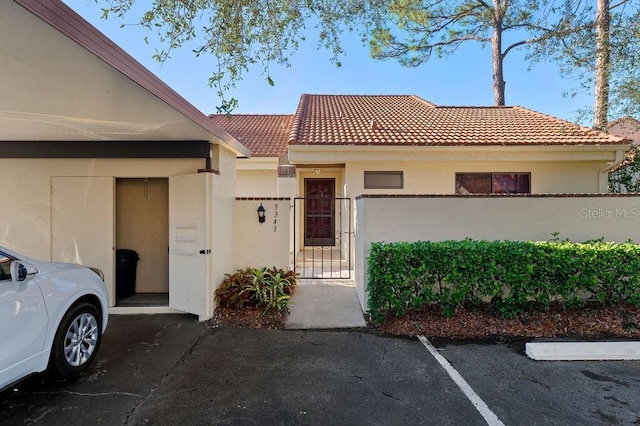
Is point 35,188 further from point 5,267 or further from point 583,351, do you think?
point 583,351

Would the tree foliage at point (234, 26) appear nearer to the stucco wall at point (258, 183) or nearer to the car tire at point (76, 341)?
the car tire at point (76, 341)

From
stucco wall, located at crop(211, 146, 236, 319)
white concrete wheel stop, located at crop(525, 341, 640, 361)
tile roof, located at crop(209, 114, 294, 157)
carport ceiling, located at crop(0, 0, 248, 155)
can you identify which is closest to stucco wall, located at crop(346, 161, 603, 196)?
tile roof, located at crop(209, 114, 294, 157)

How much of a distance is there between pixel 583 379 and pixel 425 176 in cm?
565

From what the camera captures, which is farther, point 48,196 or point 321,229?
point 321,229

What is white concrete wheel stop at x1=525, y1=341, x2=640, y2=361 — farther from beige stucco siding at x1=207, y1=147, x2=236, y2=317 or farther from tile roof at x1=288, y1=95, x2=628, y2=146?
tile roof at x1=288, y1=95, x2=628, y2=146

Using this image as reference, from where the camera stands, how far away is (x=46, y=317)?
3.25 m

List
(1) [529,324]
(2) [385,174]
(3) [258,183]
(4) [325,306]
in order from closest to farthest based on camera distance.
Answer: (1) [529,324] < (4) [325,306] < (2) [385,174] < (3) [258,183]

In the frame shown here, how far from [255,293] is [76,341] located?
8.51 feet

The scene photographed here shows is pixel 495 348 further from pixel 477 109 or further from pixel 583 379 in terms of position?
pixel 477 109

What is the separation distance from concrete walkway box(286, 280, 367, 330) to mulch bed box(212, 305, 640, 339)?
35cm

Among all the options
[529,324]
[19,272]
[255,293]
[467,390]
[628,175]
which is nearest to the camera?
[19,272]

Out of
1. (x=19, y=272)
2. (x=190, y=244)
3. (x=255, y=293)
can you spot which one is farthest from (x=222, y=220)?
(x=19, y=272)

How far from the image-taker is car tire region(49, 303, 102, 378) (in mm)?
3404

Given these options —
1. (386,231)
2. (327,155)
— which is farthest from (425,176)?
(386,231)
